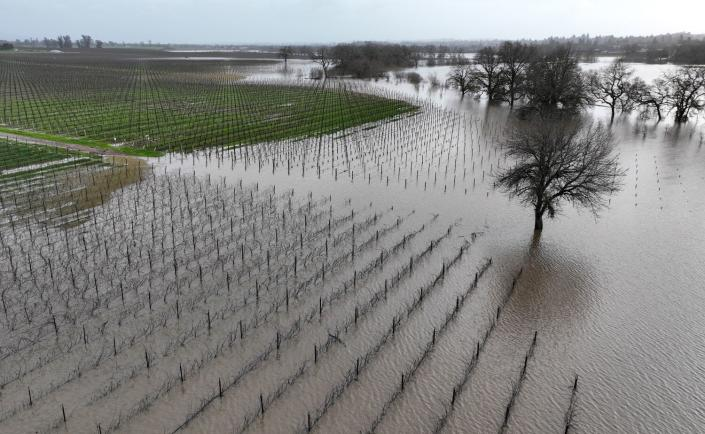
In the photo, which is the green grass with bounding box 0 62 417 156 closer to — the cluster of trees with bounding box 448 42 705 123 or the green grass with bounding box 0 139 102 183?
the green grass with bounding box 0 139 102 183

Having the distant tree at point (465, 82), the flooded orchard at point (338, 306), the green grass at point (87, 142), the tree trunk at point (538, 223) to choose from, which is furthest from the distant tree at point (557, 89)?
the green grass at point (87, 142)

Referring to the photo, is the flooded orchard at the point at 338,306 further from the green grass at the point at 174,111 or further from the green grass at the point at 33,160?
the green grass at the point at 174,111

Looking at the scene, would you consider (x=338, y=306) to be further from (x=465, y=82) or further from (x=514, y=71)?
(x=465, y=82)

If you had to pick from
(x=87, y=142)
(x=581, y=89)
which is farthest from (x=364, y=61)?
(x=87, y=142)

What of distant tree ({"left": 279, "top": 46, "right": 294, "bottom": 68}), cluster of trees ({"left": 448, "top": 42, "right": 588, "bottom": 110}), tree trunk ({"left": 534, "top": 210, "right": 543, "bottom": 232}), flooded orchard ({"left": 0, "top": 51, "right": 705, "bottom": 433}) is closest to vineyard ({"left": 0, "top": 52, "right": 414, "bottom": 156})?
flooded orchard ({"left": 0, "top": 51, "right": 705, "bottom": 433})

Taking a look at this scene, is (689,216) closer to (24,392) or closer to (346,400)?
(346,400)

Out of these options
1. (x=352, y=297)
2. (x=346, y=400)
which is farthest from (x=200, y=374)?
(x=352, y=297)

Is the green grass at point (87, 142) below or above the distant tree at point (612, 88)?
below
